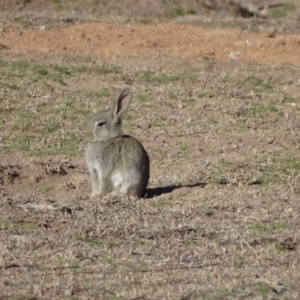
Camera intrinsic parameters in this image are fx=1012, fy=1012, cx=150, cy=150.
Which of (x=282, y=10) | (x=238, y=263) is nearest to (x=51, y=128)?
(x=238, y=263)

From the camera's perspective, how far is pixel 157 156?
1089cm

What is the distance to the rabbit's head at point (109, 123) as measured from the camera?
30.6 ft

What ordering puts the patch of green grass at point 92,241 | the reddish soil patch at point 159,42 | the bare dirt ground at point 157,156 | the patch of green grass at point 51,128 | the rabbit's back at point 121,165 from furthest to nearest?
the reddish soil patch at point 159,42, the patch of green grass at point 51,128, the rabbit's back at point 121,165, the patch of green grass at point 92,241, the bare dirt ground at point 157,156

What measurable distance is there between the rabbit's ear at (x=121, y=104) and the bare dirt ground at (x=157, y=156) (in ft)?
2.69

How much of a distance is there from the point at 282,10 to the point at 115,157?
1719cm

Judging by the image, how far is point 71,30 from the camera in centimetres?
1752

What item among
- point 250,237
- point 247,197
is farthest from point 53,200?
point 250,237

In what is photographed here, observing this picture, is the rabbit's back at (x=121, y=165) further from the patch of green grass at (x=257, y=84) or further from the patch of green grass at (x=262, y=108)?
the patch of green grass at (x=257, y=84)

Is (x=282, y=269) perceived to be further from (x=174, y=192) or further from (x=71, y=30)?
(x=71, y=30)

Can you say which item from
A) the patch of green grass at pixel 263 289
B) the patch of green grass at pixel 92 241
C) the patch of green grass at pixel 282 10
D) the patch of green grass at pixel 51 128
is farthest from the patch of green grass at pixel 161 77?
the patch of green grass at pixel 282 10

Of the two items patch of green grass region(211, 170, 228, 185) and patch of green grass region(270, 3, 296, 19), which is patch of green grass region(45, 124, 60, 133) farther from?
patch of green grass region(270, 3, 296, 19)

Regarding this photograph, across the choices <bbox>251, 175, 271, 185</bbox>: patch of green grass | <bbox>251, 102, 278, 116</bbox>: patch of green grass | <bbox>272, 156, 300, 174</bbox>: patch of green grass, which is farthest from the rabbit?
<bbox>251, 102, 278, 116</bbox>: patch of green grass

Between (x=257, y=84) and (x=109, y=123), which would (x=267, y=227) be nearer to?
(x=109, y=123)

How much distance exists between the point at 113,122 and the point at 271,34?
937cm
